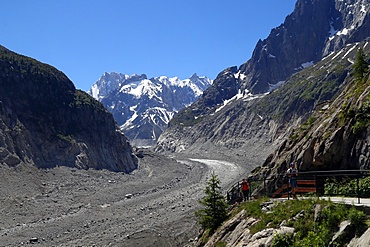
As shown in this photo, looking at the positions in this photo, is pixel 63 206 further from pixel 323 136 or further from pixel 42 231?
pixel 323 136

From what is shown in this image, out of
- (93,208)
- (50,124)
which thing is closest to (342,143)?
(93,208)

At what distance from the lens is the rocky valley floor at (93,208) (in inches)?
1468

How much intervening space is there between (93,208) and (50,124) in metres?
Result: 40.0

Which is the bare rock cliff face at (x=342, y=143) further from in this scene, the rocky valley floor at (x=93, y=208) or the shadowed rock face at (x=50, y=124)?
the shadowed rock face at (x=50, y=124)

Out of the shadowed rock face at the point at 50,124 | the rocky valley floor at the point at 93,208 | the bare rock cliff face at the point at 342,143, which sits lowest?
the rocky valley floor at the point at 93,208

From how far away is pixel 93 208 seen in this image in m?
53.9

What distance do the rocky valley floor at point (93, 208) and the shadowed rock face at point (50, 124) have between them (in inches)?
193

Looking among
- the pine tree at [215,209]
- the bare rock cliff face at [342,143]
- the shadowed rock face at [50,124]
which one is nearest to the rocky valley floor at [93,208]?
the shadowed rock face at [50,124]

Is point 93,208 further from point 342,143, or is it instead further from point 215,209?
point 342,143

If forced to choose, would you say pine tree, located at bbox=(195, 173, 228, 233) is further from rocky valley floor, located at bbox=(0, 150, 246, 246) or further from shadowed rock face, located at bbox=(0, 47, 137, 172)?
shadowed rock face, located at bbox=(0, 47, 137, 172)

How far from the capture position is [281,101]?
185625 millimetres

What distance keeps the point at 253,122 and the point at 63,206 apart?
5590 inches

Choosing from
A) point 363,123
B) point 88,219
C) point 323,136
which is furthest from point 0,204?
point 363,123

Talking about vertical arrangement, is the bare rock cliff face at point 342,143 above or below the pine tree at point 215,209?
above
